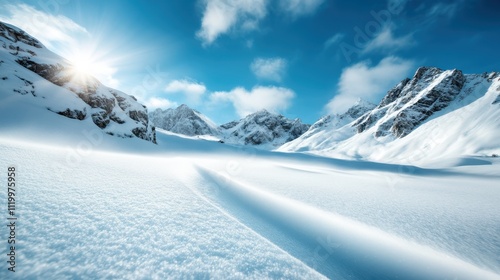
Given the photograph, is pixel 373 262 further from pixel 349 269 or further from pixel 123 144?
pixel 123 144

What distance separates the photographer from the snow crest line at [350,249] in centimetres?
322

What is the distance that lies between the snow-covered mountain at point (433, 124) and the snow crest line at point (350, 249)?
171ft

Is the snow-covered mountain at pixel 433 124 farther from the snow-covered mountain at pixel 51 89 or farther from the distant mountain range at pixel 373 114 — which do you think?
the snow-covered mountain at pixel 51 89

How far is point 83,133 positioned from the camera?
16906 millimetres

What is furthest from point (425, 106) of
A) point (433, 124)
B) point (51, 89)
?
point (51, 89)

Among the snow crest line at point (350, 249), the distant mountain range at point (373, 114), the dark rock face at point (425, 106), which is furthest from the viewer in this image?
the dark rock face at point (425, 106)

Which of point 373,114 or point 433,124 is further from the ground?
point 373,114

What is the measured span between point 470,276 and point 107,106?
29215 mm

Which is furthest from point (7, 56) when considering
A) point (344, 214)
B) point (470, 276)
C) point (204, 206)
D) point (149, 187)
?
point (470, 276)

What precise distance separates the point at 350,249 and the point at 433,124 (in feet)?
284

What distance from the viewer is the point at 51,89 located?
18.8 m

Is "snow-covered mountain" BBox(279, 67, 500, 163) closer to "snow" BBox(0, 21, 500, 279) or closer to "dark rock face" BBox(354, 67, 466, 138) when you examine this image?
"dark rock face" BBox(354, 67, 466, 138)

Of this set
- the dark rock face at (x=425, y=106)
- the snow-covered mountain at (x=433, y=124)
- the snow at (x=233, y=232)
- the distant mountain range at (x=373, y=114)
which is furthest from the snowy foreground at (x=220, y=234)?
the dark rock face at (x=425, y=106)

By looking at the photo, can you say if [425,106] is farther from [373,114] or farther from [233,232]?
[233,232]
